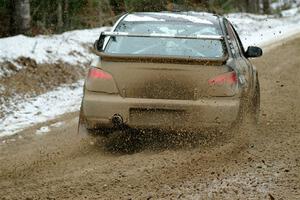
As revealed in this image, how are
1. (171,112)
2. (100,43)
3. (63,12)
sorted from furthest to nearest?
(63,12) → (100,43) → (171,112)

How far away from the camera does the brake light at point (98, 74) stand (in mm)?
6520

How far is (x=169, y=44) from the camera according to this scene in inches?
278

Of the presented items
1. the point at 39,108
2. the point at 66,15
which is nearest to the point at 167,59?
the point at 39,108

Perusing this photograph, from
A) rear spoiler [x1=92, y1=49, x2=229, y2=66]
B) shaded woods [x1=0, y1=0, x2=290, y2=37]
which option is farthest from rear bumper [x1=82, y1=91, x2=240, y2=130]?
shaded woods [x1=0, y1=0, x2=290, y2=37]

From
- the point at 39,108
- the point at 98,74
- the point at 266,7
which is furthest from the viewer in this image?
the point at 266,7

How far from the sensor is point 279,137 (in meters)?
7.19

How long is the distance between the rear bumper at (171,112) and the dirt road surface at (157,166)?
0.97 feet

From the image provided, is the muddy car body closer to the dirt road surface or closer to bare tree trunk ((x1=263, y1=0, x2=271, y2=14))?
the dirt road surface

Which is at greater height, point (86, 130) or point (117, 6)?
point (86, 130)

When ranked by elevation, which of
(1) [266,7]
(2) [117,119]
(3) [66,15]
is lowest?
(1) [266,7]

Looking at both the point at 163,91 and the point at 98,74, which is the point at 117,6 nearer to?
the point at 98,74

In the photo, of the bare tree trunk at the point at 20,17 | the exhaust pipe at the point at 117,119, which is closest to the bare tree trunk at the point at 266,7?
the bare tree trunk at the point at 20,17

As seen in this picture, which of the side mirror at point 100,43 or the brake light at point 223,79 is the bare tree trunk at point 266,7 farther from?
the brake light at point 223,79

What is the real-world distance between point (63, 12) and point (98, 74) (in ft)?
41.5
